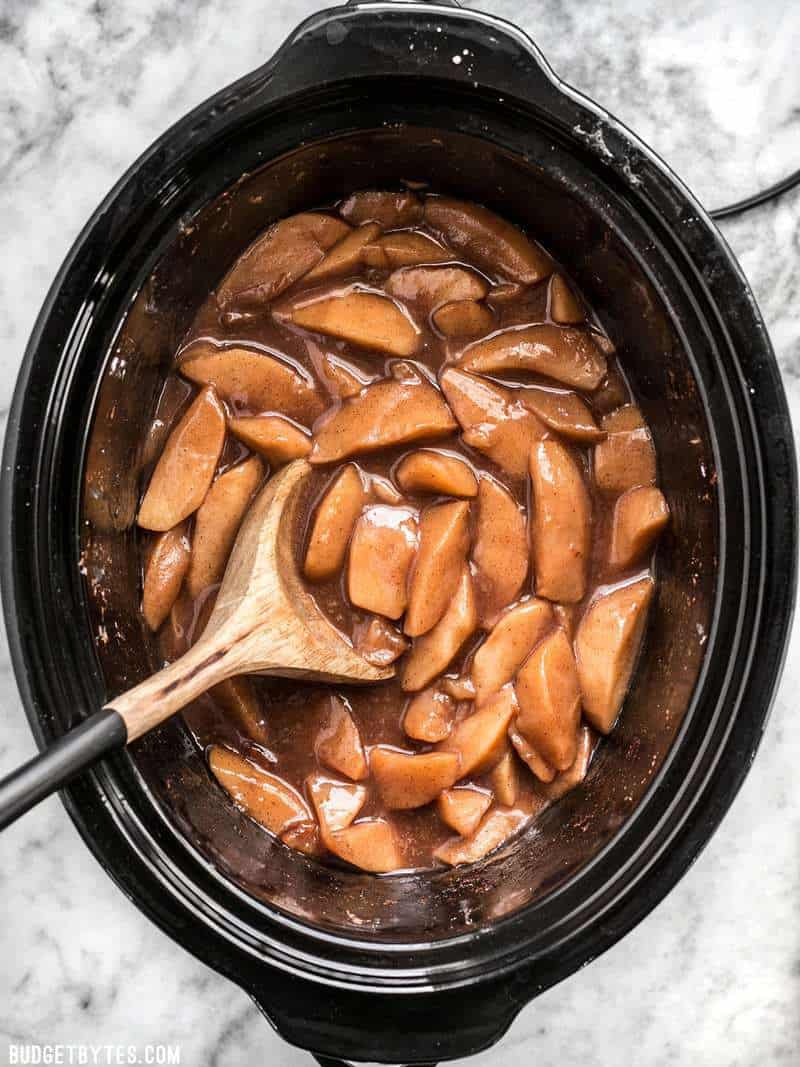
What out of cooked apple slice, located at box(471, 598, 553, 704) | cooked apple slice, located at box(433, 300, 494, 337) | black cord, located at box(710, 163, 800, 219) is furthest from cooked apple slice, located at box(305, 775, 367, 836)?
black cord, located at box(710, 163, 800, 219)

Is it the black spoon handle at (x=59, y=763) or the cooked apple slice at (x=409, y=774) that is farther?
the cooked apple slice at (x=409, y=774)

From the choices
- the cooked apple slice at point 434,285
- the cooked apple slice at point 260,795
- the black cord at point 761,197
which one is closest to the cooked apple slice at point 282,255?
the cooked apple slice at point 434,285

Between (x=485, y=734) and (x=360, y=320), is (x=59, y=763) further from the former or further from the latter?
(x=360, y=320)

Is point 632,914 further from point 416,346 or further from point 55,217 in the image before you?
point 55,217

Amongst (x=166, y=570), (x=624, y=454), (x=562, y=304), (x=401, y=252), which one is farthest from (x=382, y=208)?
(x=166, y=570)

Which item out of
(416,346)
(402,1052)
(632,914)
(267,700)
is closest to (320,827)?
(267,700)

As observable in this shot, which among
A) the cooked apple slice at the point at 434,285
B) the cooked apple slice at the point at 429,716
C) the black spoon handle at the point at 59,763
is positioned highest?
the cooked apple slice at the point at 434,285

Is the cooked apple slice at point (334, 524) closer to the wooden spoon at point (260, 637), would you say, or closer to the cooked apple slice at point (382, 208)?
the wooden spoon at point (260, 637)
